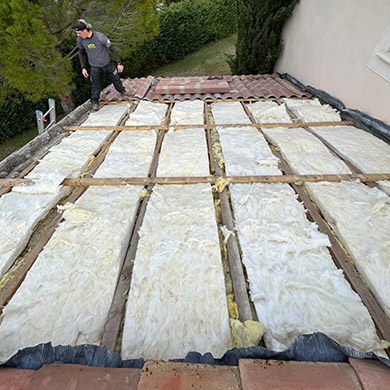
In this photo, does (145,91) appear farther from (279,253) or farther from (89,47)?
(279,253)

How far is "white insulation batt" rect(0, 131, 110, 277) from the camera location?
1.85m

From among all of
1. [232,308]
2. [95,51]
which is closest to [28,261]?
[232,308]

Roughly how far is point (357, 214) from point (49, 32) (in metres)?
7.03

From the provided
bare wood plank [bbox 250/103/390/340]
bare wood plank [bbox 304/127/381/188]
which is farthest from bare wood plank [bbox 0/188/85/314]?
bare wood plank [bbox 304/127/381/188]

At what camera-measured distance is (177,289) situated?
1538mm

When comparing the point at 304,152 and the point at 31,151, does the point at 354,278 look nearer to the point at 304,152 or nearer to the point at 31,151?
the point at 304,152

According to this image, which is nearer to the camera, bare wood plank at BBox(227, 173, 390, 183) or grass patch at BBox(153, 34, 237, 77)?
bare wood plank at BBox(227, 173, 390, 183)

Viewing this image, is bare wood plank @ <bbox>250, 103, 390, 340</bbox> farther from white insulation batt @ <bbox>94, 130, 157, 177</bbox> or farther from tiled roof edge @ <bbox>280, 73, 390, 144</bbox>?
tiled roof edge @ <bbox>280, 73, 390, 144</bbox>

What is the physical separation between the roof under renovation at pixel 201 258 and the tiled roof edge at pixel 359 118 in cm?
19

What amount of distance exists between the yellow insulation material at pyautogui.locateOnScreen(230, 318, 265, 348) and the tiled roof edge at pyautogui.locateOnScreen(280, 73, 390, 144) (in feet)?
10.2

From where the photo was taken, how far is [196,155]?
9.46ft

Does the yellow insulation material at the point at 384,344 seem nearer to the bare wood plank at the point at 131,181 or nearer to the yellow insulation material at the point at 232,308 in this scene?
the yellow insulation material at the point at 232,308

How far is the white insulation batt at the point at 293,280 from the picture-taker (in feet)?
4.40

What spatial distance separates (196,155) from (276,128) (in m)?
1.47
